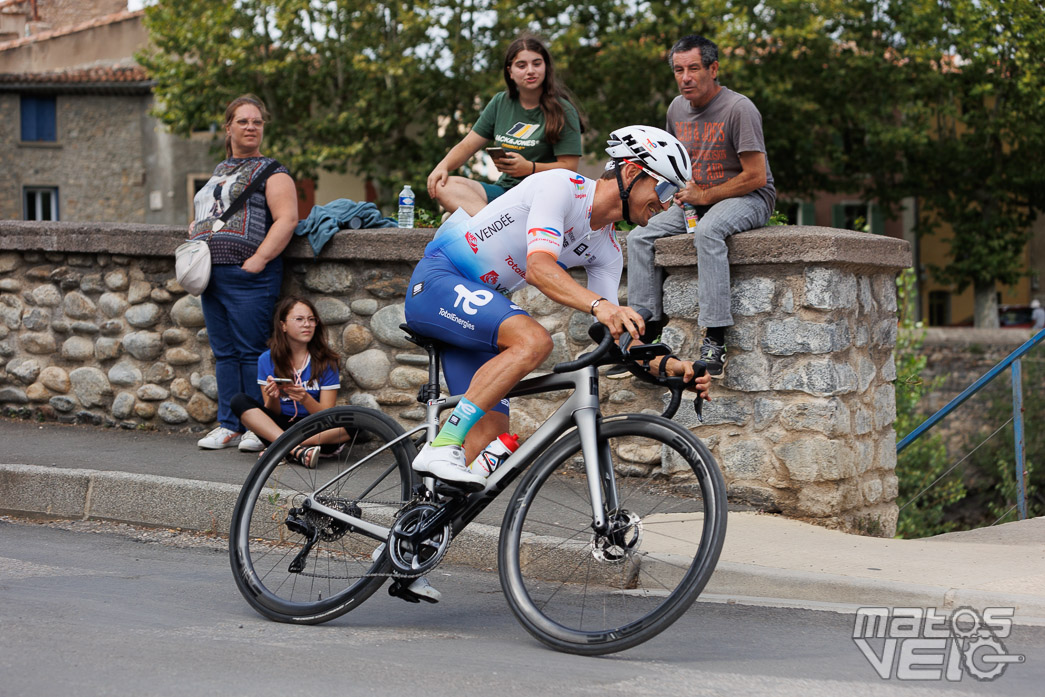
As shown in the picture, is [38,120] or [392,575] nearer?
[392,575]

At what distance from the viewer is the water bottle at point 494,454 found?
160 inches

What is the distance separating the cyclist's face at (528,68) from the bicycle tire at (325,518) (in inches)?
101

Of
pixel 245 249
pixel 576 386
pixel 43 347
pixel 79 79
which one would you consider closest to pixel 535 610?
pixel 576 386

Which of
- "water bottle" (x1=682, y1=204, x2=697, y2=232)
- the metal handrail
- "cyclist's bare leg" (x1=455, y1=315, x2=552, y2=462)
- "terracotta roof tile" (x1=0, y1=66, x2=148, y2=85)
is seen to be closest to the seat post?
"cyclist's bare leg" (x1=455, y1=315, x2=552, y2=462)

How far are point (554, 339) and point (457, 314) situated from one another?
2.67 metres

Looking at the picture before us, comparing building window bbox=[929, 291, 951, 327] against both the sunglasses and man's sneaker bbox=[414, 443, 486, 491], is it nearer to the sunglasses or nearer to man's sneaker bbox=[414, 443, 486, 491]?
the sunglasses

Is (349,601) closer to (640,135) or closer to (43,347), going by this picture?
(640,135)

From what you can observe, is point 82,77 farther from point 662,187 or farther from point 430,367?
point 662,187

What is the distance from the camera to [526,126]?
20.8 ft

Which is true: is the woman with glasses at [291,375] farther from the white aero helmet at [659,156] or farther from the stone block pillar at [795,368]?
the white aero helmet at [659,156]

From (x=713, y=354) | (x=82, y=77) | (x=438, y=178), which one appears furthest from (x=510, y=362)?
(x=82, y=77)

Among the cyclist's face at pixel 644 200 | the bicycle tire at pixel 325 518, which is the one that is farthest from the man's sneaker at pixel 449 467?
the cyclist's face at pixel 644 200

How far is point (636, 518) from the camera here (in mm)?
3748

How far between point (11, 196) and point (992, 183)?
107 ft
